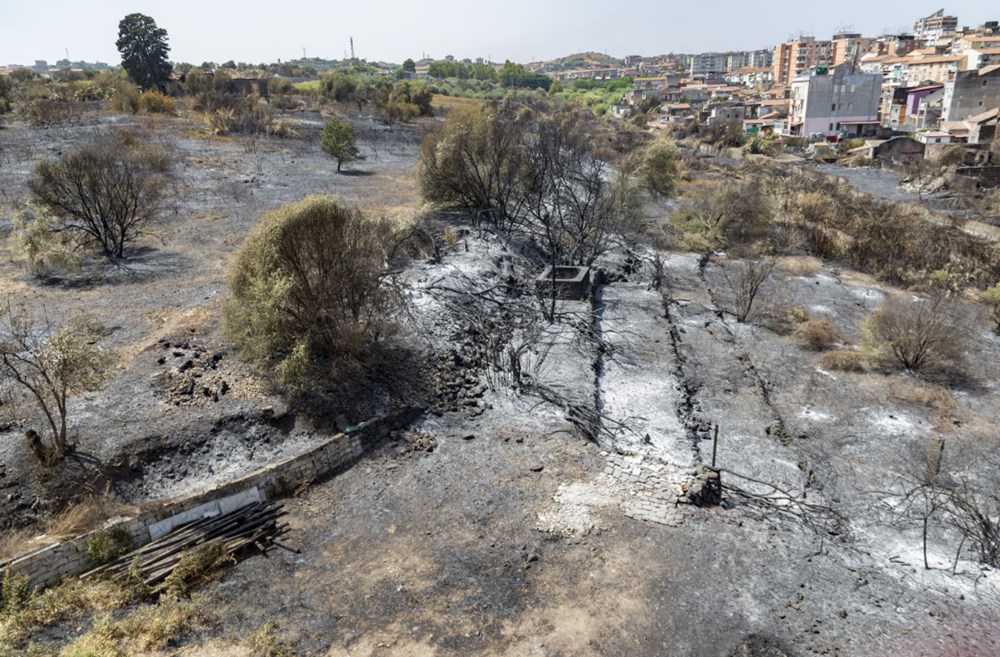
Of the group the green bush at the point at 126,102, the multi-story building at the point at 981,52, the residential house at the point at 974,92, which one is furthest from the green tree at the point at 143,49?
the multi-story building at the point at 981,52

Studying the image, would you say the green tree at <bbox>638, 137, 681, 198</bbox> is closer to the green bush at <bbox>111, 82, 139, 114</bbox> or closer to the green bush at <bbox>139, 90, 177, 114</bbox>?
the green bush at <bbox>139, 90, 177, 114</bbox>

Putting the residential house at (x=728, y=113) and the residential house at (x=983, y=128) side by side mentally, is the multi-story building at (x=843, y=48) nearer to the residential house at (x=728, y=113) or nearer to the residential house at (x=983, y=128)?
the residential house at (x=728, y=113)

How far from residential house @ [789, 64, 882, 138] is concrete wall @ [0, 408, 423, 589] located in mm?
74694

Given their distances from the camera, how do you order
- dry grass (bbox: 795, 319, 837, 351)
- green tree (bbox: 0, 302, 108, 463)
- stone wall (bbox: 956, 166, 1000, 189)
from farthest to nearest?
stone wall (bbox: 956, 166, 1000, 189), dry grass (bbox: 795, 319, 837, 351), green tree (bbox: 0, 302, 108, 463)

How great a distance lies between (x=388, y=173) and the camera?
39.8m

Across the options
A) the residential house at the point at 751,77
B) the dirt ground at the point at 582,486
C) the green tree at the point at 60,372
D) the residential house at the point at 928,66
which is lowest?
the dirt ground at the point at 582,486

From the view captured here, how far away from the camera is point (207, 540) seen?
10.8 meters

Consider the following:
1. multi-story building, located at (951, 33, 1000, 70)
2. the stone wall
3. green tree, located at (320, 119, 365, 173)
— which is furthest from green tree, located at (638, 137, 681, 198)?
multi-story building, located at (951, 33, 1000, 70)

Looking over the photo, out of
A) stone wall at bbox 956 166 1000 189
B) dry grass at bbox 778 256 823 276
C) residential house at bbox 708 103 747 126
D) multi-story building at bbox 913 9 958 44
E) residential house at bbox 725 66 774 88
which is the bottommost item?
dry grass at bbox 778 256 823 276

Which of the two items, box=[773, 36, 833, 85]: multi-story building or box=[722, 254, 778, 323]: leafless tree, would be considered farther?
box=[773, 36, 833, 85]: multi-story building

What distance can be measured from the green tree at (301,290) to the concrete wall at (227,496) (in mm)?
2156

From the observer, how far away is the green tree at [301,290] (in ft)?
47.5

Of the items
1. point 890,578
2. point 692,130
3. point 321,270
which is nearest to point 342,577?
point 321,270

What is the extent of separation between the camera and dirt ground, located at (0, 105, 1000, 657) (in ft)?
30.3
